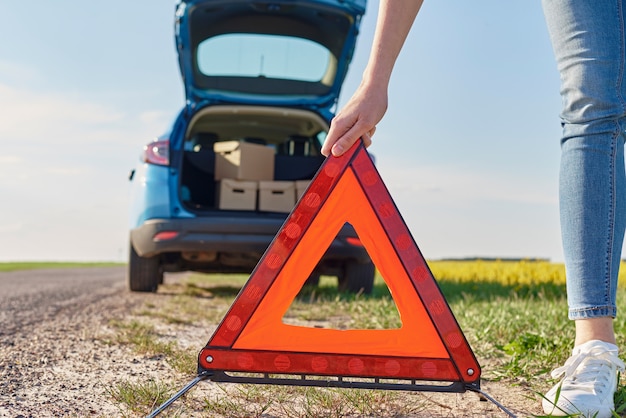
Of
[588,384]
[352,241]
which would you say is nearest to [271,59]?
[352,241]

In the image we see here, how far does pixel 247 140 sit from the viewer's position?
6.36 m

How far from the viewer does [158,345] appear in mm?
2645

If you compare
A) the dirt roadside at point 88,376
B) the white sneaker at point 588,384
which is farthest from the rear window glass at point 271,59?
the white sneaker at point 588,384

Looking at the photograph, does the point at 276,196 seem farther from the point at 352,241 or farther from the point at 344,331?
the point at 344,331

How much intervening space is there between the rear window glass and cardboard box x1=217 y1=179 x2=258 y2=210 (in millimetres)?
1039

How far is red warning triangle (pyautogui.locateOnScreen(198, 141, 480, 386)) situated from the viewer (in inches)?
66.4

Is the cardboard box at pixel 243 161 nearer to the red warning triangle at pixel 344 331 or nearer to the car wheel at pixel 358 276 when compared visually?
the car wheel at pixel 358 276

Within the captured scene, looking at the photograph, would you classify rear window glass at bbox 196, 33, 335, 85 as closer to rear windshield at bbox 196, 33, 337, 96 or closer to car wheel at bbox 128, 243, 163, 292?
rear windshield at bbox 196, 33, 337, 96

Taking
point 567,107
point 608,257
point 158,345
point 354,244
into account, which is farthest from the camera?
point 354,244

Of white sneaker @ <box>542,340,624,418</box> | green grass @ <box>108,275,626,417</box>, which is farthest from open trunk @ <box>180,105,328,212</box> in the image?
white sneaker @ <box>542,340,624,418</box>

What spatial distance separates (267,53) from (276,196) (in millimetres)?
1342

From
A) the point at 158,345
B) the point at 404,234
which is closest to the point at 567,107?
the point at 404,234

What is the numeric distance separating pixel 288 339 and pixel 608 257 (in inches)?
37.3

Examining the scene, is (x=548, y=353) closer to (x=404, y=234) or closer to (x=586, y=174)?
(x=586, y=174)
